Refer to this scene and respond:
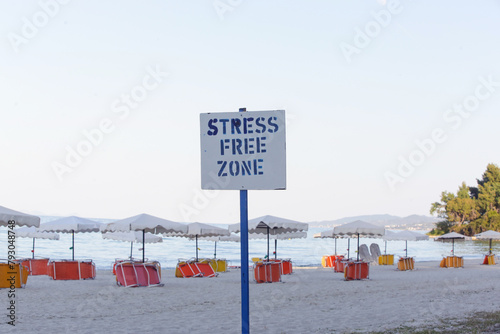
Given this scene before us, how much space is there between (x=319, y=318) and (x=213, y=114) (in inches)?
245

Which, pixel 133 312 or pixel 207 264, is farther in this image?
pixel 207 264

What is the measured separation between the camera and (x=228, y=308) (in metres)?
10.7

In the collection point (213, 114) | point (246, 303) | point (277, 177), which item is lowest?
point (246, 303)

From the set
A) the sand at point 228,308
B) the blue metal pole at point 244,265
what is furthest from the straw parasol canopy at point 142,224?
the blue metal pole at point 244,265

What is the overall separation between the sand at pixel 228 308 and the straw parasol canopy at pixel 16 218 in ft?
5.30

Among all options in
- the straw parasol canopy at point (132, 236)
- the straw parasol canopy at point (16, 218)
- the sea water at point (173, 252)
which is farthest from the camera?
the sea water at point (173, 252)

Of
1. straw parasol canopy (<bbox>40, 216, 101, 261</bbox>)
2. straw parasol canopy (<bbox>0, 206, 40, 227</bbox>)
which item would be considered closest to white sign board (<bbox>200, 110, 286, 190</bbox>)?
straw parasol canopy (<bbox>0, 206, 40, 227</bbox>)

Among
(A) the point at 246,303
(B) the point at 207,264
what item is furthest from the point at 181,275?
(A) the point at 246,303

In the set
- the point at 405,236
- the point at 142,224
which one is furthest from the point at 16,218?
the point at 405,236

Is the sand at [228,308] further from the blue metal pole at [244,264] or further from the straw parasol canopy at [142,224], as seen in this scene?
the blue metal pole at [244,264]

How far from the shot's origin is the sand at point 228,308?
8039 millimetres

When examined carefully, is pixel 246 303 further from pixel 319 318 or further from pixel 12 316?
pixel 12 316

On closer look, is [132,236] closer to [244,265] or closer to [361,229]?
[361,229]

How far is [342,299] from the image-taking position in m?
12.4
